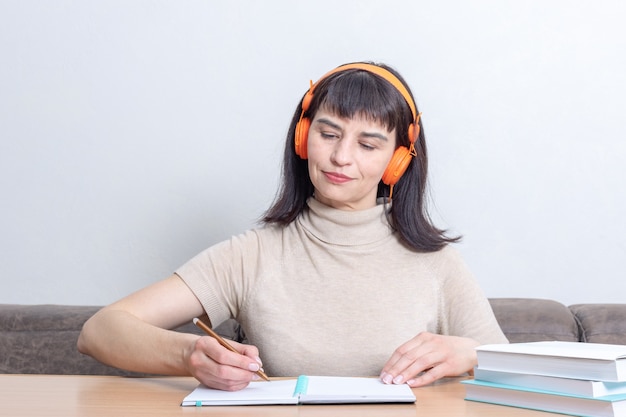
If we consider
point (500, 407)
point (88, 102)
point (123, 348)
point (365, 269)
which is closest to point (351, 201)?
point (365, 269)

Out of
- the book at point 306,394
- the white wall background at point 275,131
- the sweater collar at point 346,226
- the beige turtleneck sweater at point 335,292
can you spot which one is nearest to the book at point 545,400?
the book at point 306,394

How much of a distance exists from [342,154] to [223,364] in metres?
0.63

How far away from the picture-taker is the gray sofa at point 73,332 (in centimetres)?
205

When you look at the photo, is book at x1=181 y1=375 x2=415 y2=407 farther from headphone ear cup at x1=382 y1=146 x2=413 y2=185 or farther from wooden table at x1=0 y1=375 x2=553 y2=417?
headphone ear cup at x1=382 y1=146 x2=413 y2=185

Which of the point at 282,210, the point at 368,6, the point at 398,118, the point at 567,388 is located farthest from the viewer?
the point at 368,6

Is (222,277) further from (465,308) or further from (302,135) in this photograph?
(465,308)

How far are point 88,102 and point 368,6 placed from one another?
2.85ft

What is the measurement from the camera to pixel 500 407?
1.22m

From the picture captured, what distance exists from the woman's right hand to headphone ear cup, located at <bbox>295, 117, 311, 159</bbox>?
643mm

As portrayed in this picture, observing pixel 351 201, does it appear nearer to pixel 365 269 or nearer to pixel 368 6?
pixel 365 269

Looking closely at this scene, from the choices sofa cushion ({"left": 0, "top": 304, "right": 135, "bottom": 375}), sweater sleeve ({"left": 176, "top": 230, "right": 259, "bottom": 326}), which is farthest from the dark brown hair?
sofa cushion ({"left": 0, "top": 304, "right": 135, "bottom": 375})

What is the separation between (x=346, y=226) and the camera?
1.89 m

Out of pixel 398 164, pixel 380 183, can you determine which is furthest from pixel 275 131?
pixel 398 164

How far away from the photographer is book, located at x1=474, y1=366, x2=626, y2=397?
1.13 metres
